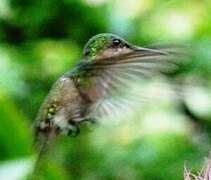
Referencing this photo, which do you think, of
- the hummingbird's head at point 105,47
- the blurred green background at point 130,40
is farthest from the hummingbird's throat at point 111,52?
the blurred green background at point 130,40

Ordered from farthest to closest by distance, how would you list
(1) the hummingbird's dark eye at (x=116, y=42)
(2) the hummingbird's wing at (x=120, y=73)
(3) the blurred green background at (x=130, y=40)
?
(3) the blurred green background at (x=130, y=40) < (1) the hummingbird's dark eye at (x=116, y=42) < (2) the hummingbird's wing at (x=120, y=73)

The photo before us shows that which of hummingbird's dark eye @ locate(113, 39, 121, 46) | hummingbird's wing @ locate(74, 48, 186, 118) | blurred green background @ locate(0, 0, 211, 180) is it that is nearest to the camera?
hummingbird's wing @ locate(74, 48, 186, 118)

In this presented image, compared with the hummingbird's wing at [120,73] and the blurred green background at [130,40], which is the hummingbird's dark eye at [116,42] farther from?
the blurred green background at [130,40]

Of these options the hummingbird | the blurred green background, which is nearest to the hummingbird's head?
the hummingbird

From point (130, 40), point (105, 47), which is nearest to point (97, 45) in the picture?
point (105, 47)

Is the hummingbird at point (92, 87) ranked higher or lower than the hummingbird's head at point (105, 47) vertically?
lower

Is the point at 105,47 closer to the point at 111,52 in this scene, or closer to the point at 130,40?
the point at 111,52

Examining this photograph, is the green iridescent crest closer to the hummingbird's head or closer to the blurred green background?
the hummingbird's head
